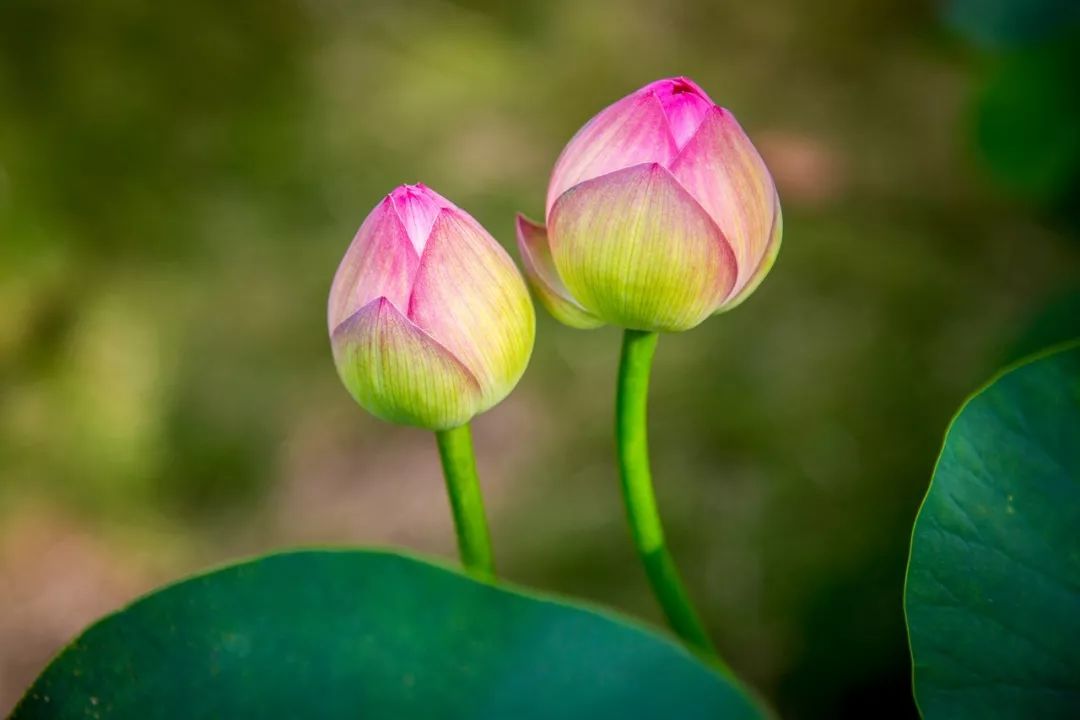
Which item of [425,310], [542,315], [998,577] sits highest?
[542,315]

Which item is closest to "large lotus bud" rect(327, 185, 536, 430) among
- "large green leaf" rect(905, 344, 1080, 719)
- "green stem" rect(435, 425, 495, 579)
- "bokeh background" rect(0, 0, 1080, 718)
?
"green stem" rect(435, 425, 495, 579)

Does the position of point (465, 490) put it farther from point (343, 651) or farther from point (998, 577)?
point (998, 577)

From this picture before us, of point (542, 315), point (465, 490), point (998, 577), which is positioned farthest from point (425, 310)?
point (542, 315)

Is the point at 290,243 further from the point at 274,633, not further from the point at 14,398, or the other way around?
the point at 274,633

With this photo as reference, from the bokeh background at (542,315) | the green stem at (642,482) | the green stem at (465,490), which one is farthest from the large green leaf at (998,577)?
the bokeh background at (542,315)

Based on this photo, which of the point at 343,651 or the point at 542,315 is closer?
the point at 343,651

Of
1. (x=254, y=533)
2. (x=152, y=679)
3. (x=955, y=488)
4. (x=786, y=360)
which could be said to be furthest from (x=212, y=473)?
(x=955, y=488)

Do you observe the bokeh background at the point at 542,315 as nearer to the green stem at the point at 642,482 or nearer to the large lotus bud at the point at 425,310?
the green stem at the point at 642,482

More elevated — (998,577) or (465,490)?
(465,490)
